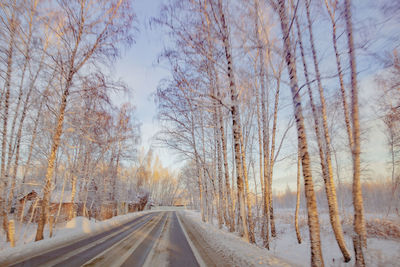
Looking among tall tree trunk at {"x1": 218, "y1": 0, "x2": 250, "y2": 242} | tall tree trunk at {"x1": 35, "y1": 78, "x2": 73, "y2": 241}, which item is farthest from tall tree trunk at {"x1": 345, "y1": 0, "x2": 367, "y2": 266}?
tall tree trunk at {"x1": 35, "y1": 78, "x2": 73, "y2": 241}

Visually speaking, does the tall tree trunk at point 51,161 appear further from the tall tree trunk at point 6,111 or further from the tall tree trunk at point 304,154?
the tall tree trunk at point 304,154

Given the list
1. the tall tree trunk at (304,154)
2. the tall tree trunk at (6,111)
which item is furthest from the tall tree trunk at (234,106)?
the tall tree trunk at (6,111)

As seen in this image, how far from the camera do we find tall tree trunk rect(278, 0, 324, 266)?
4.00m

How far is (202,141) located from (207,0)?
10.5m

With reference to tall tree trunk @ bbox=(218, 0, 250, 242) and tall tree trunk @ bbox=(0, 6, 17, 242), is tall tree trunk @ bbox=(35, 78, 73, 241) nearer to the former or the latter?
tall tree trunk @ bbox=(0, 6, 17, 242)

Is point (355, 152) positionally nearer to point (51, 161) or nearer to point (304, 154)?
point (304, 154)

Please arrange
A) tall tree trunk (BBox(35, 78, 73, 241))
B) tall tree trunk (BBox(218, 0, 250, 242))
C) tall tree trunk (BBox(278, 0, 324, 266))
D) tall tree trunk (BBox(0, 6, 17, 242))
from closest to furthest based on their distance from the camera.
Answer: tall tree trunk (BBox(278, 0, 324, 266))
tall tree trunk (BBox(0, 6, 17, 242))
tall tree trunk (BBox(218, 0, 250, 242))
tall tree trunk (BBox(35, 78, 73, 241))

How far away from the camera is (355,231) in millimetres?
5461

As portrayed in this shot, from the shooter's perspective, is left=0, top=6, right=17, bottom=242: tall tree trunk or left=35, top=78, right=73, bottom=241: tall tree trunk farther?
left=35, top=78, right=73, bottom=241: tall tree trunk

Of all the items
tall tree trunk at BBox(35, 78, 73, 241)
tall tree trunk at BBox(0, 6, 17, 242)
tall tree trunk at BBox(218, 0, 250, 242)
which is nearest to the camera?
tall tree trunk at BBox(0, 6, 17, 242)

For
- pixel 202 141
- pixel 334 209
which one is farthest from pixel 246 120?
pixel 334 209

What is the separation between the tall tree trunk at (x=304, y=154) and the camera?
13.1 feet

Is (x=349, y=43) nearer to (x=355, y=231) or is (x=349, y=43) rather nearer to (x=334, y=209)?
(x=355, y=231)

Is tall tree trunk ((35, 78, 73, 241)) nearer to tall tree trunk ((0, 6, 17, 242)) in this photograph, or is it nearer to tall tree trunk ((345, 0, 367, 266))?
tall tree trunk ((0, 6, 17, 242))
